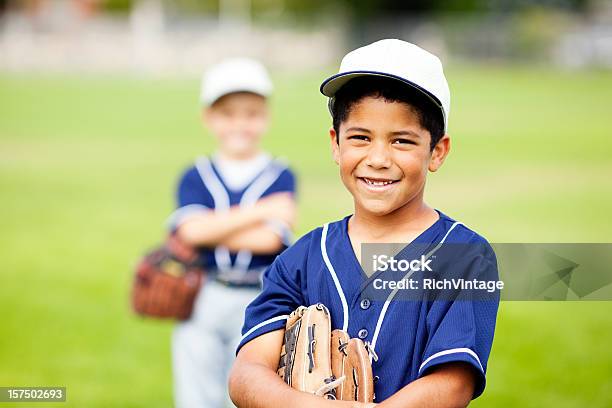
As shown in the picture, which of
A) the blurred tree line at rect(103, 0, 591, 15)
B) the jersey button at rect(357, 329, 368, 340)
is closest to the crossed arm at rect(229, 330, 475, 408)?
the jersey button at rect(357, 329, 368, 340)

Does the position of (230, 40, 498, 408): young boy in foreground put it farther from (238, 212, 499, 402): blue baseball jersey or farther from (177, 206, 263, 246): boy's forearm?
(177, 206, 263, 246): boy's forearm

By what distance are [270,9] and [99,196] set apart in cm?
5990

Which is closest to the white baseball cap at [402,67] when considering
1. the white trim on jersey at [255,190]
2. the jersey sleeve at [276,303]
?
the jersey sleeve at [276,303]

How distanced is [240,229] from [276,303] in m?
1.80

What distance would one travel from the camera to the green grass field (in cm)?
627

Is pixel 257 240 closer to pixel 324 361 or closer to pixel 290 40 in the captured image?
pixel 324 361

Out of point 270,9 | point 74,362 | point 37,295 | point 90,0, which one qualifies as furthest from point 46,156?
point 270,9

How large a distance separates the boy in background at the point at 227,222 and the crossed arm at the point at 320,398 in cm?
185

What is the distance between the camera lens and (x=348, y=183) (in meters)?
2.51

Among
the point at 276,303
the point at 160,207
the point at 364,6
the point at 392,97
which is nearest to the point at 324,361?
the point at 276,303

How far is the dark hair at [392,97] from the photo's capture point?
241 cm

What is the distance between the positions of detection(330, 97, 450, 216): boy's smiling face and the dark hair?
0.5 inches

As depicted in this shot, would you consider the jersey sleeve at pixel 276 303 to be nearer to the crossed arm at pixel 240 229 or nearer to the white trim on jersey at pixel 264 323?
the white trim on jersey at pixel 264 323

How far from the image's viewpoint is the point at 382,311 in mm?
2416
